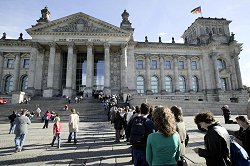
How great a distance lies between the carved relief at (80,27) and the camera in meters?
39.0

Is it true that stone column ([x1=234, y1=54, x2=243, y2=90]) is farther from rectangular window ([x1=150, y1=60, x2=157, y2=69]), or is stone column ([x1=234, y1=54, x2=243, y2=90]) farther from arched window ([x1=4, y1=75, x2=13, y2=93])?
arched window ([x1=4, y1=75, x2=13, y2=93])

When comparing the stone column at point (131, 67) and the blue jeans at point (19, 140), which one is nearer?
the blue jeans at point (19, 140)

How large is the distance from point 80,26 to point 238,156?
132 ft

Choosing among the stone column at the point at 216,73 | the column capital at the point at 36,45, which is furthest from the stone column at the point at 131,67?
the stone column at the point at 216,73

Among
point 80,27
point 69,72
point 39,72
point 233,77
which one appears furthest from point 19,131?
point 233,77

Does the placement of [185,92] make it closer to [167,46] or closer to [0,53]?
[167,46]

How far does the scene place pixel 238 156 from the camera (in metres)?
2.96

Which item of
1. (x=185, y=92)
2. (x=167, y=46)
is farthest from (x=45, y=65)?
(x=185, y=92)

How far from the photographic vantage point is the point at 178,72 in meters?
46.2

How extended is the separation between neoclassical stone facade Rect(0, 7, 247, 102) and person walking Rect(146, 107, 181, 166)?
109 feet

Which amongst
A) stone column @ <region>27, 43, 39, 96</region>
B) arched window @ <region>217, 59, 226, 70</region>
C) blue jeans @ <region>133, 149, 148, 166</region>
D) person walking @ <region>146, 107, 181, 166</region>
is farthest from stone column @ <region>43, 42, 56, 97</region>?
arched window @ <region>217, 59, 226, 70</region>

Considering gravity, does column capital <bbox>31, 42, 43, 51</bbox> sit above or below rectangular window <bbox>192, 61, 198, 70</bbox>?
above

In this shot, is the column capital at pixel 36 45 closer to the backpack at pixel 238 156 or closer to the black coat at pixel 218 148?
the black coat at pixel 218 148

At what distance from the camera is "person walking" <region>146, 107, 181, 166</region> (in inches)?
122
